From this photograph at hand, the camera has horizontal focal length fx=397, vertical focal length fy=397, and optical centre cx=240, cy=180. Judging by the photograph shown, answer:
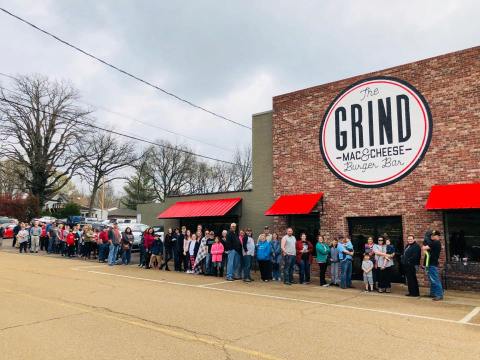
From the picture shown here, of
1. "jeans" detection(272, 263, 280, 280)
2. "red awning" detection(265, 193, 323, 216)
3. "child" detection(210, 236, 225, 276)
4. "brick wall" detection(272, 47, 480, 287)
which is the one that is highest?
"brick wall" detection(272, 47, 480, 287)

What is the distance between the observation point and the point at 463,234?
1209cm

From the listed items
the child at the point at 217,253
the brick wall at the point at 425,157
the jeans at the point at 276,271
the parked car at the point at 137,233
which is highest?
the brick wall at the point at 425,157

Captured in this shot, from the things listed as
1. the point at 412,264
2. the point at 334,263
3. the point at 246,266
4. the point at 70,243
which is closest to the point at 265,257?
the point at 246,266

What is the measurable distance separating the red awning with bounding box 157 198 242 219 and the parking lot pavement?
17.6 ft

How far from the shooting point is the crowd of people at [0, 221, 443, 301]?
11.0 meters

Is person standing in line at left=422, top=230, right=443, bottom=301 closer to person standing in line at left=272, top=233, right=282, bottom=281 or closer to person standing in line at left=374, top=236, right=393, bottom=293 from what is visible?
person standing in line at left=374, top=236, right=393, bottom=293

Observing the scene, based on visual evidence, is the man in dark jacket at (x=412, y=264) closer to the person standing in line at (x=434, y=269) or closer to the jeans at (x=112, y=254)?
the person standing in line at (x=434, y=269)

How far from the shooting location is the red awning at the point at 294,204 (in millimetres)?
14484

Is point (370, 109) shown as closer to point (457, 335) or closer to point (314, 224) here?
point (314, 224)

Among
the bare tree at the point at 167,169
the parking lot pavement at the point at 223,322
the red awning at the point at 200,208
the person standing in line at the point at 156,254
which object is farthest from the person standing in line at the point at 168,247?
the bare tree at the point at 167,169

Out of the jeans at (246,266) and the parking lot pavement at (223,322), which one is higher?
the jeans at (246,266)

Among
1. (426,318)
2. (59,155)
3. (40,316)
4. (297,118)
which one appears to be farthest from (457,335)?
(59,155)

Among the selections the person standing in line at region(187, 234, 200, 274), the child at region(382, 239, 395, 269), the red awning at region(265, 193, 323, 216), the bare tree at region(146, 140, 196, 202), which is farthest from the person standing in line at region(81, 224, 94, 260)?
the bare tree at region(146, 140, 196, 202)

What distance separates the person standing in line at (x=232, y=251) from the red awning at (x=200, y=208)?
2594 mm
